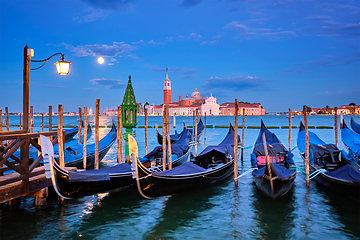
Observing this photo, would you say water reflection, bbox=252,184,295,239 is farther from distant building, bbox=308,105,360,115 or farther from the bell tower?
distant building, bbox=308,105,360,115

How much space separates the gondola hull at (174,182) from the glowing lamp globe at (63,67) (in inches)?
62.4

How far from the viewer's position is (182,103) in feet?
258

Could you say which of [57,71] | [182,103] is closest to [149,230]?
[57,71]

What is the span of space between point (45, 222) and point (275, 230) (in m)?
2.92

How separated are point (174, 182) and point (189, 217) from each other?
1.98 feet

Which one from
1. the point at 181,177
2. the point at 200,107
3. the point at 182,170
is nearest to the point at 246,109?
the point at 200,107

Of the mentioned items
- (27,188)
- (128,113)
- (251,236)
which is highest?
(128,113)

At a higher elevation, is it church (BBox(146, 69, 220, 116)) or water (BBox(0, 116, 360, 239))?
church (BBox(146, 69, 220, 116))

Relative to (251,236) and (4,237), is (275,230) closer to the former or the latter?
(251,236)

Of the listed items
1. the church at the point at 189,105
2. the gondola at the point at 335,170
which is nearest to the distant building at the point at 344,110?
the church at the point at 189,105

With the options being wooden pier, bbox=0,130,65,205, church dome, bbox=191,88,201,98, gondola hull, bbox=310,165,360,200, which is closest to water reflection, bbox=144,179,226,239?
wooden pier, bbox=0,130,65,205

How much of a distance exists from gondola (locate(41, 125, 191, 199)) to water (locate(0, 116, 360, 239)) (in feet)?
0.97

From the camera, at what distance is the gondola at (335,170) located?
3931 millimetres

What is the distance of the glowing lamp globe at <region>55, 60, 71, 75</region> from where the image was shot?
10.9 feet
